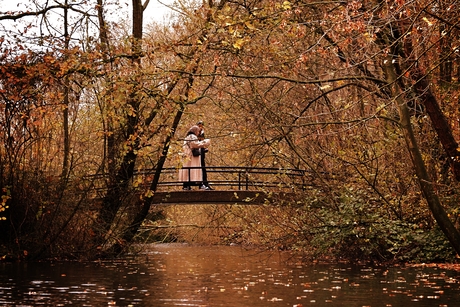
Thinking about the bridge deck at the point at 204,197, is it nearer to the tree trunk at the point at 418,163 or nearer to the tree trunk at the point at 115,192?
the tree trunk at the point at 115,192

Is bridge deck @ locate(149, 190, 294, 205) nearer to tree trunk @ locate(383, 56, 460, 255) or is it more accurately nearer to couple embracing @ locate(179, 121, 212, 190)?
couple embracing @ locate(179, 121, 212, 190)

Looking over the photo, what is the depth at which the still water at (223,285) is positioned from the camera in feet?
36.4

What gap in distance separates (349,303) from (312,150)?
27.9ft

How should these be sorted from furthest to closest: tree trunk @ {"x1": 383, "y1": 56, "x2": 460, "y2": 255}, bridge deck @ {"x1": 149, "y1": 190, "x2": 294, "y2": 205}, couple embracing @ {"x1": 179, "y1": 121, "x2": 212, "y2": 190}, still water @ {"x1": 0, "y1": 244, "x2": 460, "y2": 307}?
1. bridge deck @ {"x1": 149, "y1": 190, "x2": 294, "y2": 205}
2. couple embracing @ {"x1": 179, "y1": 121, "x2": 212, "y2": 190}
3. tree trunk @ {"x1": 383, "y1": 56, "x2": 460, "y2": 255}
4. still water @ {"x1": 0, "y1": 244, "x2": 460, "y2": 307}

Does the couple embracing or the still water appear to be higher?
the couple embracing

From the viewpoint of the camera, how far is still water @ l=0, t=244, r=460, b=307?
1109 cm

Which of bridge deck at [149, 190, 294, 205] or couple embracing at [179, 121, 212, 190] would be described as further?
bridge deck at [149, 190, 294, 205]

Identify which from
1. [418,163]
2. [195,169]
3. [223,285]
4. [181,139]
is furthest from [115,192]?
[418,163]

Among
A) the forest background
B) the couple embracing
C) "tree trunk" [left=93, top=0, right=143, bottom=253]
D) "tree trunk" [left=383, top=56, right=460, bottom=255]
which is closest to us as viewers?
"tree trunk" [left=383, top=56, right=460, bottom=255]

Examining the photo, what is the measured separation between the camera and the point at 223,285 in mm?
13578

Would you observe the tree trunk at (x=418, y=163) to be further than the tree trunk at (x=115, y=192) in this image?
No

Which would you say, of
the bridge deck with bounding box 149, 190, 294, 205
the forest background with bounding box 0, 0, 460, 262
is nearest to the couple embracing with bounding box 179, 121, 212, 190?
the bridge deck with bounding box 149, 190, 294, 205

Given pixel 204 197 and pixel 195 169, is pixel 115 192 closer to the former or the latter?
pixel 204 197

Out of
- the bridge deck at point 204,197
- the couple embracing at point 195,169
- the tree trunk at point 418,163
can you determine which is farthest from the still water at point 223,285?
the couple embracing at point 195,169
